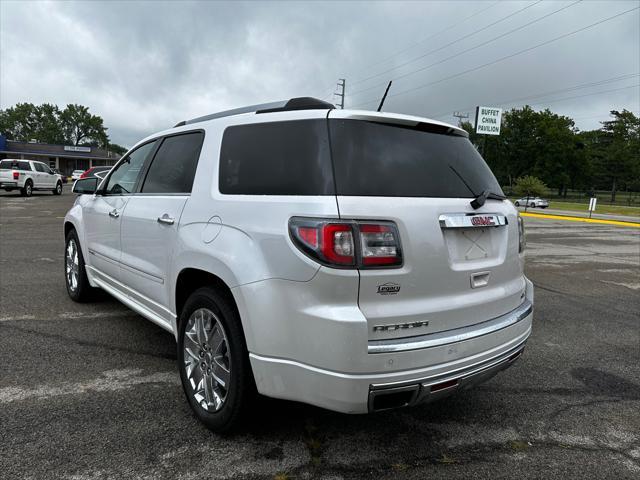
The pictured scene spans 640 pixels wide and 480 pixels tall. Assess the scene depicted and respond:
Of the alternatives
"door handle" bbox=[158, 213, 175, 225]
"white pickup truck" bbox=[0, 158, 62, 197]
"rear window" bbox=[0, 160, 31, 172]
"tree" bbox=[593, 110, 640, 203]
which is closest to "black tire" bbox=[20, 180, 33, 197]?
"white pickup truck" bbox=[0, 158, 62, 197]

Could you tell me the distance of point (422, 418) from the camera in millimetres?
2961

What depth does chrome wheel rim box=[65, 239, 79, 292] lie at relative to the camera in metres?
5.13

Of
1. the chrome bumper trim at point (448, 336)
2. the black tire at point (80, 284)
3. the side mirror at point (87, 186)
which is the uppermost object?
the side mirror at point (87, 186)

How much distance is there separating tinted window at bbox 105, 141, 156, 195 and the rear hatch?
7.11 ft

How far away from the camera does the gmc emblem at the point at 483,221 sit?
2545 mm

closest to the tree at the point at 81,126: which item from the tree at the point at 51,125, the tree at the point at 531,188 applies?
the tree at the point at 51,125

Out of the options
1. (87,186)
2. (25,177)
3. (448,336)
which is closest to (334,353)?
(448,336)

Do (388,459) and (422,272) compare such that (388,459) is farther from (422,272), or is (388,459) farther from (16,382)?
(16,382)

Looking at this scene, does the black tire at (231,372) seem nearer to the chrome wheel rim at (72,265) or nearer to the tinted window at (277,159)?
the tinted window at (277,159)

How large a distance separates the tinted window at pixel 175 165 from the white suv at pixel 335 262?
0.09 ft

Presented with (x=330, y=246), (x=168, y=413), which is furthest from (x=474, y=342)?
(x=168, y=413)

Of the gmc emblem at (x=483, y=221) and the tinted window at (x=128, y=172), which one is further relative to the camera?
the tinted window at (x=128, y=172)

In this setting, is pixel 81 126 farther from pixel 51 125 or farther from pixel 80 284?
pixel 80 284

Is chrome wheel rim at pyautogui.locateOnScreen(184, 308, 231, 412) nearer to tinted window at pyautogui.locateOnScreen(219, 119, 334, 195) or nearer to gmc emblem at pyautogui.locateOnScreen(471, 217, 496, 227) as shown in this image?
tinted window at pyautogui.locateOnScreen(219, 119, 334, 195)
